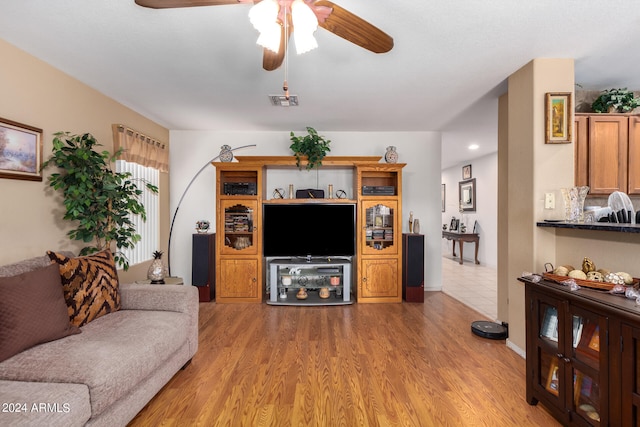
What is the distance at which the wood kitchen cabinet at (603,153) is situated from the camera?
8.59ft

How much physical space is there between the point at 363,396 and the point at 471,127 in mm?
3893

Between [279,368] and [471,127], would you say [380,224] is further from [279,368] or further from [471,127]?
[279,368]

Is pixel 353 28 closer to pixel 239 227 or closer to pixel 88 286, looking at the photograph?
pixel 88 286

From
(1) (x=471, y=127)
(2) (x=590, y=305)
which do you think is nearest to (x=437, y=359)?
(2) (x=590, y=305)

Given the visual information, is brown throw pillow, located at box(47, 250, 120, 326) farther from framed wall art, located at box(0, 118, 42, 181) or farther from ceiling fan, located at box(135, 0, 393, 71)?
ceiling fan, located at box(135, 0, 393, 71)

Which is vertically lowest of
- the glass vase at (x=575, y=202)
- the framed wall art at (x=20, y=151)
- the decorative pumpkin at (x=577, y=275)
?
the decorative pumpkin at (x=577, y=275)

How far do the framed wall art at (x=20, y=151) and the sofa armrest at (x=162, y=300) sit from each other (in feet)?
3.76

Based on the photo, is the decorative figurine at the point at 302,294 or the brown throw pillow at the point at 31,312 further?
the decorative figurine at the point at 302,294

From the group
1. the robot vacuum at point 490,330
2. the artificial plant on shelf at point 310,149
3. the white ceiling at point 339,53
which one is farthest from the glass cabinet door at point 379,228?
the robot vacuum at point 490,330

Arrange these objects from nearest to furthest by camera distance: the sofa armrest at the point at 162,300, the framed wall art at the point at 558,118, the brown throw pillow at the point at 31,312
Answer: the brown throw pillow at the point at 31,312
the sofa armrest at the point at 162,300
the framed wall art at the point at 558,118

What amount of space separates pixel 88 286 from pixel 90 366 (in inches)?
30.9

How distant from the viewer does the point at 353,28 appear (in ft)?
4.89

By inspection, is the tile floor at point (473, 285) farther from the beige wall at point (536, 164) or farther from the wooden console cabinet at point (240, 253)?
the wooden console cabinet at point (240, 253)

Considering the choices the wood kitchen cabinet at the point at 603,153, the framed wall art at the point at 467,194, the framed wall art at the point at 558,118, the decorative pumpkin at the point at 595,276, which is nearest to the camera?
the decorative pumpkin at the point at 595,276
